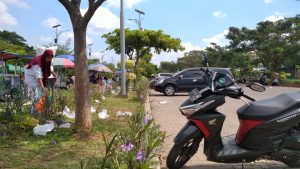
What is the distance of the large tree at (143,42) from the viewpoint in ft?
97.6

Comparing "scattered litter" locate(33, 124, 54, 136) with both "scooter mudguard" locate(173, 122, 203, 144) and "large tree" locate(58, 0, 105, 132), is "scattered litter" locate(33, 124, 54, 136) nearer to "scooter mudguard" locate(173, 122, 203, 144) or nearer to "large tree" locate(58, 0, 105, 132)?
"large tree" locate(58, 0, 105, 132)

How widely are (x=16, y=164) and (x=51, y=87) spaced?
3898 mm

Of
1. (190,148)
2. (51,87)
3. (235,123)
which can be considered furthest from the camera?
(235,123)

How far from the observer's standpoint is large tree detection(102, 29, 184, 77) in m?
29.7

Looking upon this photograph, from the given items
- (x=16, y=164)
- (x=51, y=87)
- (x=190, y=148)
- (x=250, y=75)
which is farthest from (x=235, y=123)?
(x=250, y=75)

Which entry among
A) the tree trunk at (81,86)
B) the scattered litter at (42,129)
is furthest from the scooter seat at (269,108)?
the scattered litter at (42,129)

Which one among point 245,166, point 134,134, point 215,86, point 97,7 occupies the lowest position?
point 245,166

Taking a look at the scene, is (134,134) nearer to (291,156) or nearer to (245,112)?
(245,112)

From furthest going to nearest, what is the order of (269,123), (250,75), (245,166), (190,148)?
(250,75) < (245,166) < (190,148) < (269,123)

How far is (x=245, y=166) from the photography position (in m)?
5.54

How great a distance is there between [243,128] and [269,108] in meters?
0.39

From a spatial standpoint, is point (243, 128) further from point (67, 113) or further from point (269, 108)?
point (67, 113)

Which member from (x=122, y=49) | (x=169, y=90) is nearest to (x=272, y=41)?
(x=169, y=90)

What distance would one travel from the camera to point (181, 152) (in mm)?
5168
